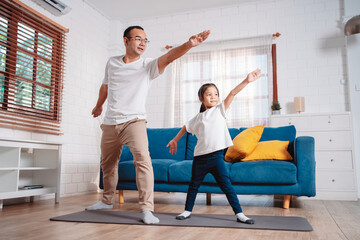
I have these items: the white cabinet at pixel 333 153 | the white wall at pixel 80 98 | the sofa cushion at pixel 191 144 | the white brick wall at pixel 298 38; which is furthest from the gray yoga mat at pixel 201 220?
the white brick wall at pixel 298 38

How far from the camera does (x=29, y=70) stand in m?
3.85

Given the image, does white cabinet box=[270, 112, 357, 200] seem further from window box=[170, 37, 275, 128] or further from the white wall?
the white wall

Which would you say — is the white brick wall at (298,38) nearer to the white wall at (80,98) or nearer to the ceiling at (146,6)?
the ceiling at (146,6)

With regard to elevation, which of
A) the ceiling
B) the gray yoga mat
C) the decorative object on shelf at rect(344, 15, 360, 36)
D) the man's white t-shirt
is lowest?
the gray yoga mat

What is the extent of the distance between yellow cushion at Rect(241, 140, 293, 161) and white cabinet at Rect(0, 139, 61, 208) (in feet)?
6.53

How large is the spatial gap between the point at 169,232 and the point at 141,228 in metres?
0.21

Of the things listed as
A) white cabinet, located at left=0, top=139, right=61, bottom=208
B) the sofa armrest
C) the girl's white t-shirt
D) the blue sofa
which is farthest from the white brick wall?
the girl's white t-shirt

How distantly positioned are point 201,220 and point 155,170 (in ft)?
3.73

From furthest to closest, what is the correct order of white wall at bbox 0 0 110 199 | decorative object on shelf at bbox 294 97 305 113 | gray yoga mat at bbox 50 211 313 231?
decorative object on shelf at bbox 294 97 305 113
white wall at bbox 0 0 110 199
gray yoga mat at bbox 50 211 313 231

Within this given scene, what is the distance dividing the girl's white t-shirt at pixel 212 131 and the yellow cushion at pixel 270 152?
1039mm

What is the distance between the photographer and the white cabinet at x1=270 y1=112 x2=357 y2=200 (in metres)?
3.81

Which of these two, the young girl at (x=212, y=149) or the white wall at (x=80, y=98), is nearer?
the young girl at (x=212, y=149)

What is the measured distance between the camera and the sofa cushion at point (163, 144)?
3.71m

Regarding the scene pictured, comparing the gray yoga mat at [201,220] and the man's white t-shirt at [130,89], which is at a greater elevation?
the man's white t-shirt at [130,89]
